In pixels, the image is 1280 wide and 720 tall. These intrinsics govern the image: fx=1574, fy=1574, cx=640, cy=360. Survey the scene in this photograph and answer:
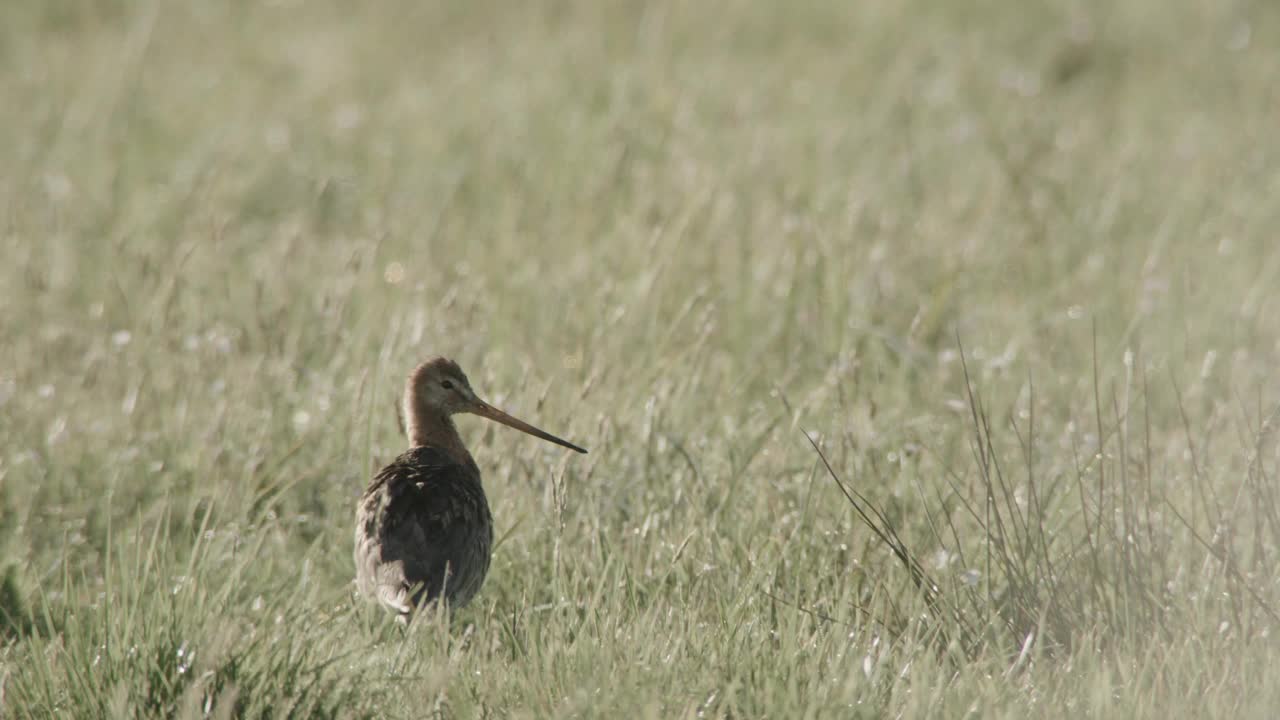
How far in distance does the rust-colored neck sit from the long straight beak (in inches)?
3.5

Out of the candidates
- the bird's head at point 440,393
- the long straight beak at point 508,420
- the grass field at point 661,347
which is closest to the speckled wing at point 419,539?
the grass field at point 661,347

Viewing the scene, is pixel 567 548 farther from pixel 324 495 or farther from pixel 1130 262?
pixel 1130 262

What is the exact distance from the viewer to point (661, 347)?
4.86 metres

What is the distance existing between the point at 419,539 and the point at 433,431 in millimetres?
617

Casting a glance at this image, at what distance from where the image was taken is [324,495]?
14.6 ft

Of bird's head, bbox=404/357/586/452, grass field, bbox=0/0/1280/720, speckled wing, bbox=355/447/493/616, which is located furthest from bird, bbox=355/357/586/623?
bird's head, bbox=404/357/586/452

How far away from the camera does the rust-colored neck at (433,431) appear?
14.2 ft

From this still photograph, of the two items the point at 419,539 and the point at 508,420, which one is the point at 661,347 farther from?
the point at 419,539

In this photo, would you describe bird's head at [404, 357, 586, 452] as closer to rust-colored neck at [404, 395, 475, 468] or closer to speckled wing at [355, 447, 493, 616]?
rust-colored neck at [404, 395, 475, 468]

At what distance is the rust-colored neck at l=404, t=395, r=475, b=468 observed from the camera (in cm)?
432

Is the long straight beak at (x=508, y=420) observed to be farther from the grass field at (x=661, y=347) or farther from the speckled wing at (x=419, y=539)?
the speckled wing at (x=419, y=539)

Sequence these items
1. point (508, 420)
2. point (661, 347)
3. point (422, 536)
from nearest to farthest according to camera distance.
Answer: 1. point (422, 536)
2. point (508, 420)
3. point (661, 347)

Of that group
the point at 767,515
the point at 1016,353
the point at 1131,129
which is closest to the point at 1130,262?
the point at 1016,353

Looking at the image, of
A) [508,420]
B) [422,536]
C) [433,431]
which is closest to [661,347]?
[508,420]
